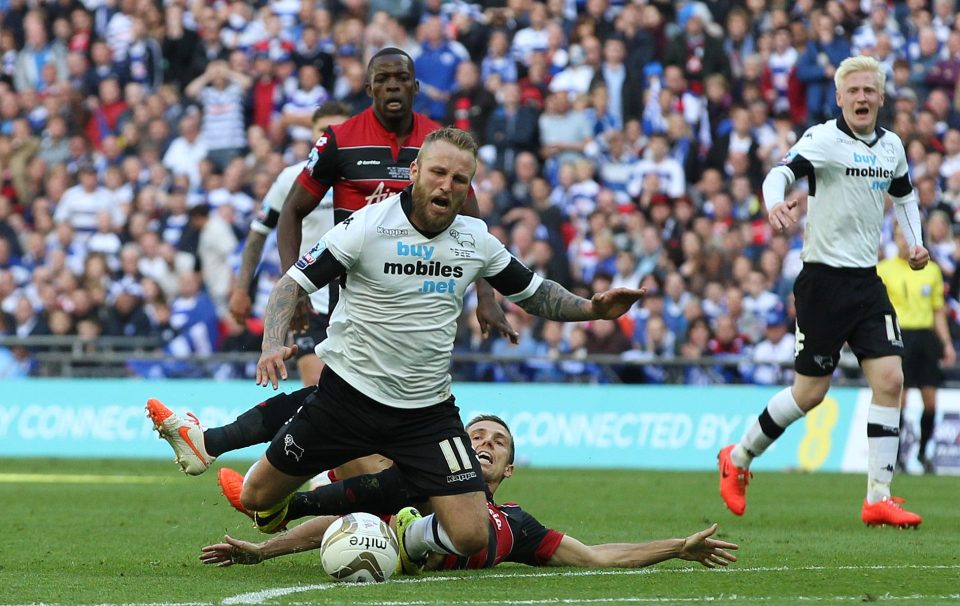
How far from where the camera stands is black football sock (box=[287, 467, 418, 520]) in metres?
8.54

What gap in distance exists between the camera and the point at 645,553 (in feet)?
26.7

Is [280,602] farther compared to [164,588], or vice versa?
[164,588]

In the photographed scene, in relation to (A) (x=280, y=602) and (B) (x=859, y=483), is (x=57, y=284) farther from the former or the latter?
(A) (x=280, y=602)

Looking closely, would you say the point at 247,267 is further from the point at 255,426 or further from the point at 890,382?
the point at 890,382

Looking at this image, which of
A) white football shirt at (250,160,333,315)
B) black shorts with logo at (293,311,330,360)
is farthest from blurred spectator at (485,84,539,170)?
black shorts with logo at (293,311,330,360)

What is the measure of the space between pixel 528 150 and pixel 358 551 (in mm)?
14559

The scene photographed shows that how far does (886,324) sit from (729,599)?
444 centimetres

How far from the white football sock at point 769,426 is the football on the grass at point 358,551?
4.11 metres

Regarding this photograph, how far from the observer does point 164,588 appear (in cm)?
743

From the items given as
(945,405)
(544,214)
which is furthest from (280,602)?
(544,214)

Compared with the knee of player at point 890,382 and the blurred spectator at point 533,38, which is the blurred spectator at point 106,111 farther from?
the knee of player at point 890,382

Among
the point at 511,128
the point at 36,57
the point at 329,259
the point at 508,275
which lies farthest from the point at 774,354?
the point at 36,57

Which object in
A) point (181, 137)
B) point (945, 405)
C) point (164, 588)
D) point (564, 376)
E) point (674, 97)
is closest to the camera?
point (164, 588)

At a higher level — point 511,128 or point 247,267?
point 511,128
